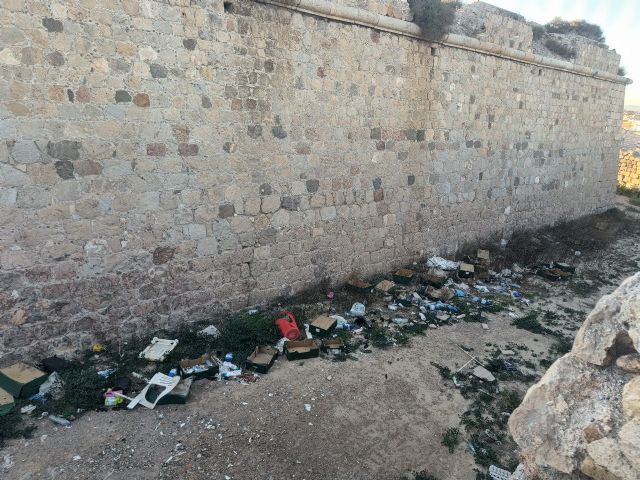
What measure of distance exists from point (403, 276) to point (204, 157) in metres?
3.88

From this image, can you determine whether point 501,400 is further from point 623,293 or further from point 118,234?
point 118,234

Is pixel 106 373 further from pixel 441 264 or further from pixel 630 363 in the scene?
pixel 441 264

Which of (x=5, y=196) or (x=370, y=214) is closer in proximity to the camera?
(x=5, y=196)

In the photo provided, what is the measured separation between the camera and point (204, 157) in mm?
5172

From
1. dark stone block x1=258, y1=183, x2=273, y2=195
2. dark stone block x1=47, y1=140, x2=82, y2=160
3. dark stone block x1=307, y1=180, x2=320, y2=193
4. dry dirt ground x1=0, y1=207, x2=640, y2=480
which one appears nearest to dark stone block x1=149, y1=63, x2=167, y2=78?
dark stone block x1=47, y1=140, x2=82, y2=160

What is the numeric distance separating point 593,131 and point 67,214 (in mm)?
13167

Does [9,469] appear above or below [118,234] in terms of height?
below

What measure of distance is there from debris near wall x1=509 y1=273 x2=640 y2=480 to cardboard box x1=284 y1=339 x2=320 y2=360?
3.04 meters

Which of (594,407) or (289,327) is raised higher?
(594,407)

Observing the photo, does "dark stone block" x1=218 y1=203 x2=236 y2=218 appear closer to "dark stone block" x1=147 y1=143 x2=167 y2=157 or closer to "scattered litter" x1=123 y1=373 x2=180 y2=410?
"dark stone block" x1=147 y1=143 x2=167 y2=157

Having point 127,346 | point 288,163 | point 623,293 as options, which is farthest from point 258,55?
point 623,293

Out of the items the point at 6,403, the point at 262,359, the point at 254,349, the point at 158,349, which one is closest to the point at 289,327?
the point at 254,349

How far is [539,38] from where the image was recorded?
421 inches

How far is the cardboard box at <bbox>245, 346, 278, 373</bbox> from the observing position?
4.68m
